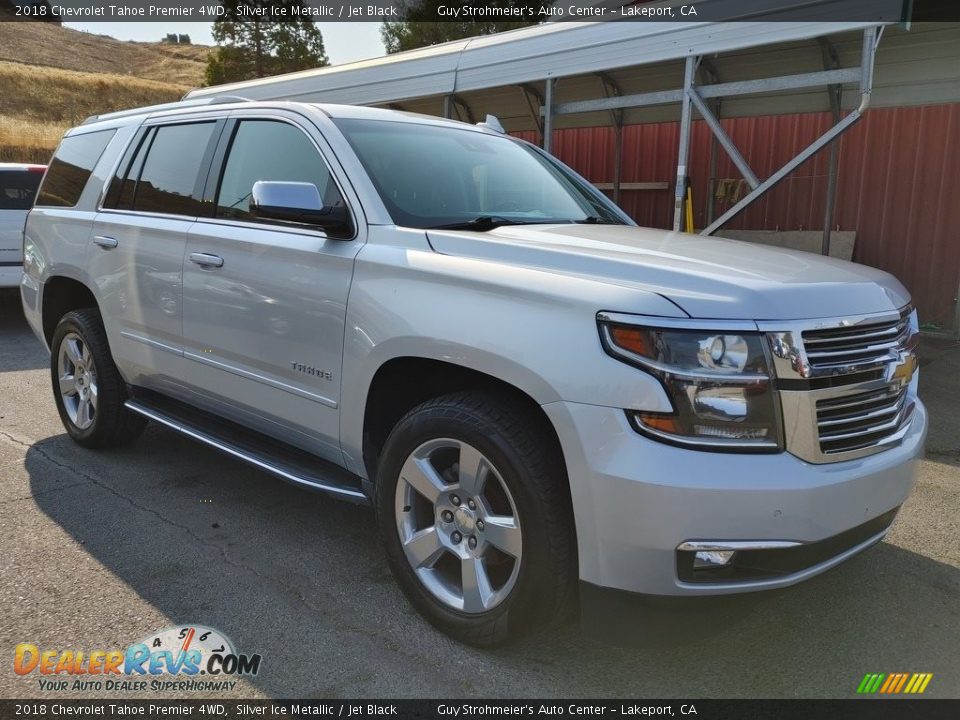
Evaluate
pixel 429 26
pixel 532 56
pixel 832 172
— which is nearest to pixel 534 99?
pixel 532 56

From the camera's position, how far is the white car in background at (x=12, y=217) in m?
9.19

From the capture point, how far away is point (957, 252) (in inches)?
331

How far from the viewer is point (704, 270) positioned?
238 centimetres

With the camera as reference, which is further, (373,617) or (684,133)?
(684,133)

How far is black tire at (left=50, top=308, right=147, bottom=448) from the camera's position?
14.4ft

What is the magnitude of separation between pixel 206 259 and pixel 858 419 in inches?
108

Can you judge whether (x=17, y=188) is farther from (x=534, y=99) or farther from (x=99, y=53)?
(x=99, y=53)

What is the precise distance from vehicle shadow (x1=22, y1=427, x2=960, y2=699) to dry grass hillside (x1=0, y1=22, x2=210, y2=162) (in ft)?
84.7

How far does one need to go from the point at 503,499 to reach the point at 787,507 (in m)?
0.87

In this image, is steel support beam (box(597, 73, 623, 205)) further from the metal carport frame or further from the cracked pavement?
the cracked pavement

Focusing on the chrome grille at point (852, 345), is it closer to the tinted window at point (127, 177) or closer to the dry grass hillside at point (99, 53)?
the tinted window at point (127, 177)

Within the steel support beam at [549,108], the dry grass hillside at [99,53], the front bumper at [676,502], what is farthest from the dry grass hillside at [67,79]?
the front bumper at [676,502]

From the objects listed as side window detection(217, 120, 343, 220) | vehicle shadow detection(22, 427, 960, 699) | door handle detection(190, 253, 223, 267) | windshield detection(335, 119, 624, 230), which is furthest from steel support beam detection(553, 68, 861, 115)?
door handle detection(190, 253, 223, 267)

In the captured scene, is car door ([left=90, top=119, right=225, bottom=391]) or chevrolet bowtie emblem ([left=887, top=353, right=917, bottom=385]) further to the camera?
car door ([left=90, top=119, right=225, bottom=391])
